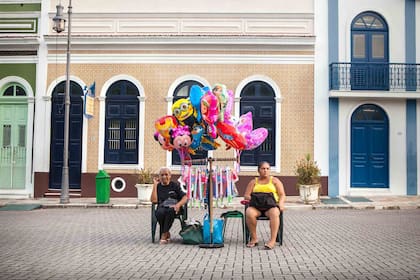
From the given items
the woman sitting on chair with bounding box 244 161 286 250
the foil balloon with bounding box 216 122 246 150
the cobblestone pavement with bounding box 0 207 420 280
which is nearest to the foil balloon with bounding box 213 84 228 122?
the foil balloon with bounding box 216 122 246 150

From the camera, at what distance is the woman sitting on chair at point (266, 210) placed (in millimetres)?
9086

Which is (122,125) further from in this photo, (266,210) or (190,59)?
(266,210)

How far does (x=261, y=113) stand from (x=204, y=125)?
1006 cm

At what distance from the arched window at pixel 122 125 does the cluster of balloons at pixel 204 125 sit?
9924 millimetres

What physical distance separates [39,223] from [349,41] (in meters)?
12.2

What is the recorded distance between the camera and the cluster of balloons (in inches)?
362

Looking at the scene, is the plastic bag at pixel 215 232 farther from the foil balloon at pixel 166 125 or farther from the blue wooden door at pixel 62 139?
the blue wooden door at pixel 62 139

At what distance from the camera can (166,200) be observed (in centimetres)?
991

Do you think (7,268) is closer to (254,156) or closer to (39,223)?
(39,223)

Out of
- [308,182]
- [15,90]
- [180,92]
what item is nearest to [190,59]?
[180,92]

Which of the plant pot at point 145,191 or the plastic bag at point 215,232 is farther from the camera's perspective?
the plant pot at point 145,191

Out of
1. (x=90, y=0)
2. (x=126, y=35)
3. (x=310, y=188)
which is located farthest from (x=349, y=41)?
(x=90, y=0)

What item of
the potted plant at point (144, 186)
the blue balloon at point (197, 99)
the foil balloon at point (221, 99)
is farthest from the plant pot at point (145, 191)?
the foil balloon at point (221, 99)

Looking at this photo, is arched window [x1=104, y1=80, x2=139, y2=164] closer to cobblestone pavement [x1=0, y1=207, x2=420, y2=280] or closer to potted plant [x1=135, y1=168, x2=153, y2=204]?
potted plant [x1=135, y1=168, x2=153, y2=204]
